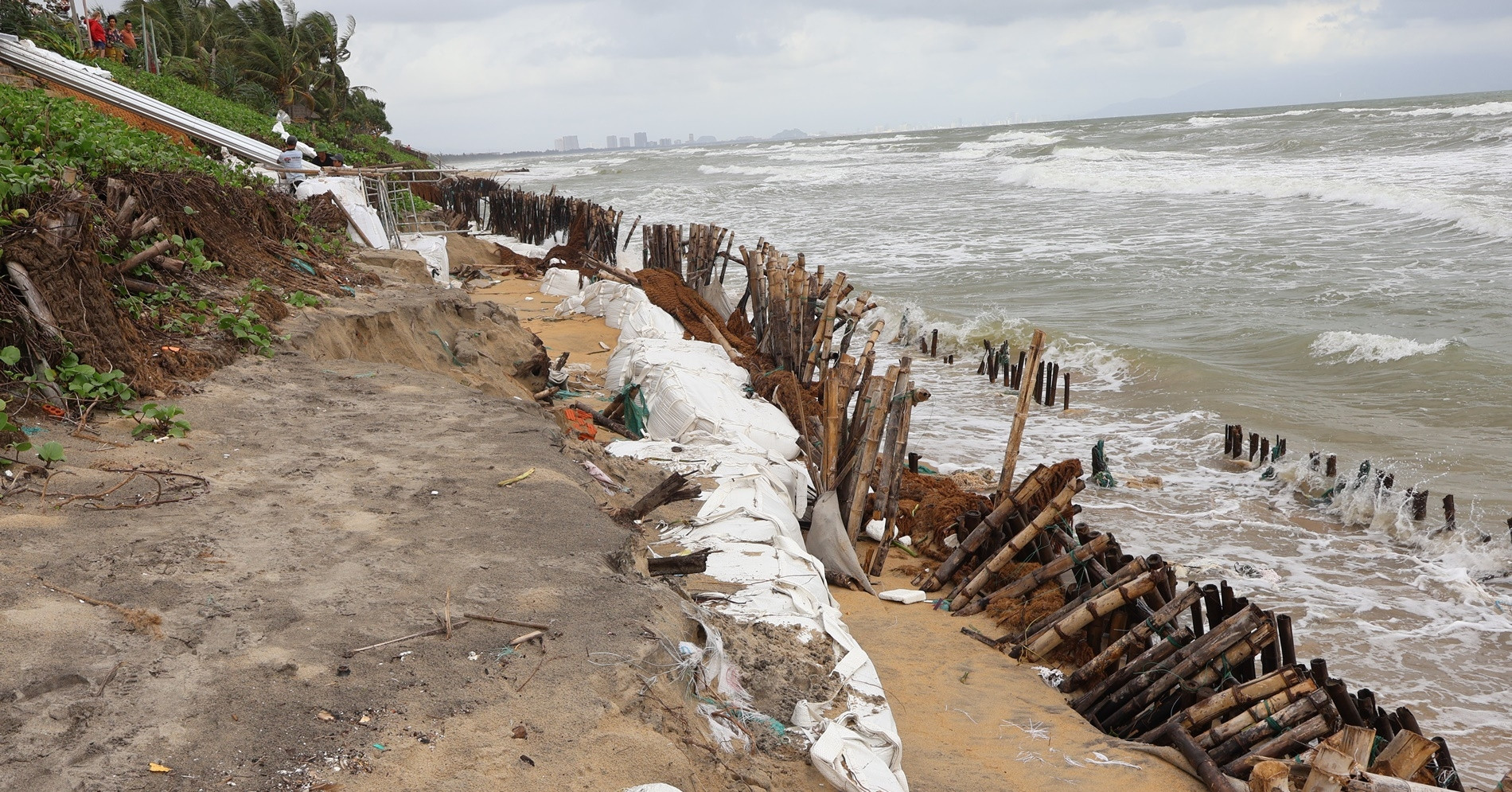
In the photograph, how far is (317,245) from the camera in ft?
30.4

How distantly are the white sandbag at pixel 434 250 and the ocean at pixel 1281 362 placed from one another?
3.58m

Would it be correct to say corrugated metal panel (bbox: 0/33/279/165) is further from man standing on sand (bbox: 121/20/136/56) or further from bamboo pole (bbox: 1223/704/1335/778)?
bamboo pole (bbox: 1223/704/1335/778)

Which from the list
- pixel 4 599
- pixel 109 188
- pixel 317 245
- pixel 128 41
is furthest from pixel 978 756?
pixel 128 41

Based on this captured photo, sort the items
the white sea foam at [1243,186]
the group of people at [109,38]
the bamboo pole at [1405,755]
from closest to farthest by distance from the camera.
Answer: the bamboo pole at [1405,755]
the white sea foam at [1243,186]
the group of people at [109,38]

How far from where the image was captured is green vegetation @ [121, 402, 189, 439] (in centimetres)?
431

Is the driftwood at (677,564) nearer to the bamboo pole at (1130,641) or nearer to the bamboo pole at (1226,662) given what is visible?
the bamboo pole at (1130,641)

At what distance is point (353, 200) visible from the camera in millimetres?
12109

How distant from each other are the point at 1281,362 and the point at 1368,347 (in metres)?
0.81

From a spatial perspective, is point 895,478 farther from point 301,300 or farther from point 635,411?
point 301,300

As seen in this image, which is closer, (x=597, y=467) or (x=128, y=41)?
(x=597, y=467)

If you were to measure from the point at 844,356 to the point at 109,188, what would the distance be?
15.0ft

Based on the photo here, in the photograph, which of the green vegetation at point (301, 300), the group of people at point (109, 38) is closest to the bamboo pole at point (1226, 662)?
the green vegetation at point (301, 300)

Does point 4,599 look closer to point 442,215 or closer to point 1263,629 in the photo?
point 1263,629

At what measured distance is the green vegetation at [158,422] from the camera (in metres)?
4.31
